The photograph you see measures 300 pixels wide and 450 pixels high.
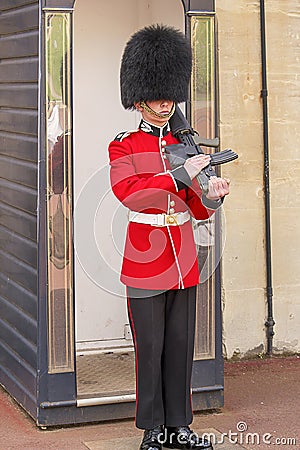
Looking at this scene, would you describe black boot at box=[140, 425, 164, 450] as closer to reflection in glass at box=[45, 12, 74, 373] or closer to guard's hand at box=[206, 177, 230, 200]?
reflection in glass at box=[45, 12, 74, 373]

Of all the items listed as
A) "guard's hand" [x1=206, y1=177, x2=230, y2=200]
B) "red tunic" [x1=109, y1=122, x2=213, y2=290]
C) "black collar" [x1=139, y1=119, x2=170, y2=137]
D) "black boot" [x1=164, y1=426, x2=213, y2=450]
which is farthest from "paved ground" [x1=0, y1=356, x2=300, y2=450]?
"black collar" [x1=139, y1=119, x2=170, y2=137]

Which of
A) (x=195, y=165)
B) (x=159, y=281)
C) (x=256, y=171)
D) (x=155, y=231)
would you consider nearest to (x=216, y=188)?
(x=195, y=165)

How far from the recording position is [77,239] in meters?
4.58

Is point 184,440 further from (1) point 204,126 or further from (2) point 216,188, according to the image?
(1) point 204,126

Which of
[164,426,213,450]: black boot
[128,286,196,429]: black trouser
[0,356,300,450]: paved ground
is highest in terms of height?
[128,286,196,429]: black trouser

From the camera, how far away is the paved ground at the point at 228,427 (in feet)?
14.3

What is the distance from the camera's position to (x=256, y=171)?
19.1 feet

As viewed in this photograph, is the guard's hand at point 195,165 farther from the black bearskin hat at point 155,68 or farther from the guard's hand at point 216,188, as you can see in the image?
the black bearskin hat at point 155,68

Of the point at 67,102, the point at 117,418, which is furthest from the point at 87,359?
the point at 67,102

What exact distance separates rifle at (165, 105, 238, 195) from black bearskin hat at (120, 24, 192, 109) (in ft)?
0.36

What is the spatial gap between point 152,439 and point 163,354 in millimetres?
338

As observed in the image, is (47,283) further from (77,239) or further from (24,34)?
(24,34)

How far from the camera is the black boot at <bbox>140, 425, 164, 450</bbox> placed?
161 inches

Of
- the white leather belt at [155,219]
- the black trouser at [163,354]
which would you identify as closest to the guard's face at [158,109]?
the white leather belt at [155,219]
